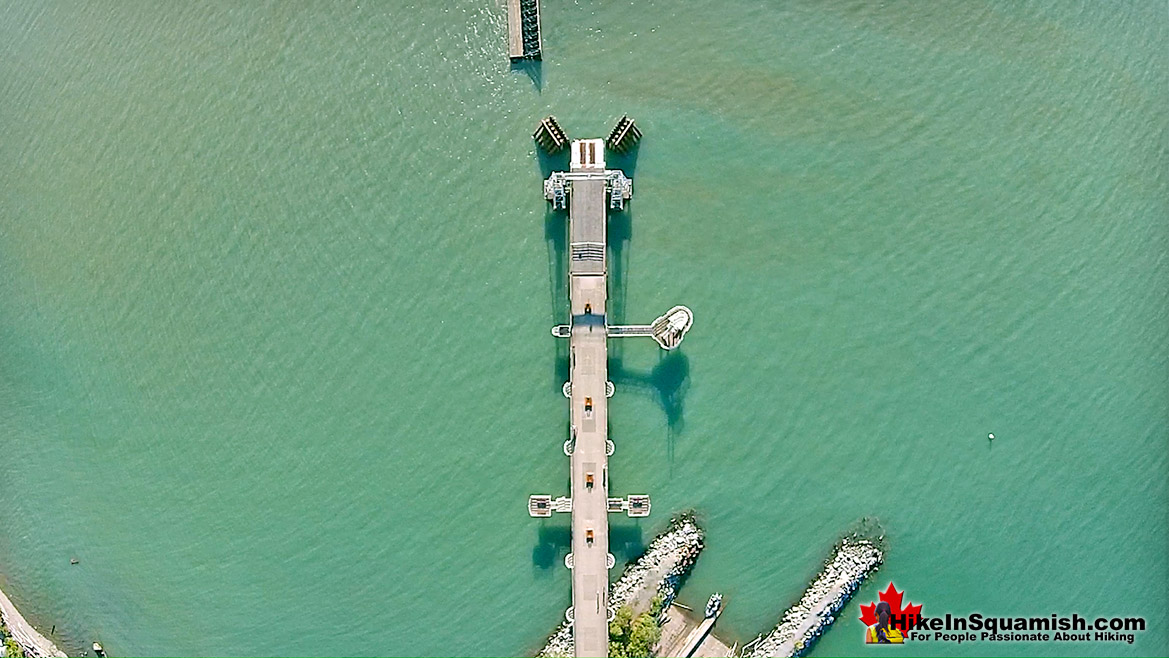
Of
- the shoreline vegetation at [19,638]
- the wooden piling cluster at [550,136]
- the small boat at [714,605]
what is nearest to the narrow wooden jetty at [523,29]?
the wooden piling cluster at [550,136]

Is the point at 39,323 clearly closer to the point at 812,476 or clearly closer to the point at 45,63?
the point at 45,63

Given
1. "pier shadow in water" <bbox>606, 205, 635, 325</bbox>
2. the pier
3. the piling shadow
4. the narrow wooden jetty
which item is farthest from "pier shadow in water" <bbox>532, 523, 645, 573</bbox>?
the narrow wooden jetty

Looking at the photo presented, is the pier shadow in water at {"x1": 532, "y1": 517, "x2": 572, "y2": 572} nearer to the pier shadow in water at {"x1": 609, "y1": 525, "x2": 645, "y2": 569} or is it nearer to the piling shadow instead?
the pier shadow in water at {"x1": 609, "y1": 525, "x2": 645, "y2": 569}

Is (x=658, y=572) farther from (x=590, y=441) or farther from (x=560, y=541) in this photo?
(x=590, y=441)

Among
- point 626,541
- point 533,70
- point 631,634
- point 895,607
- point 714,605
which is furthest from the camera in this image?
point 533,70

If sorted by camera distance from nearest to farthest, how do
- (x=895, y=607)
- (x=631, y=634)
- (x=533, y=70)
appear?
(x=631, y=634) < (x=895, y=607) < (x=533, y=70)

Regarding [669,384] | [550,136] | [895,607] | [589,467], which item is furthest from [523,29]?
[895,607]

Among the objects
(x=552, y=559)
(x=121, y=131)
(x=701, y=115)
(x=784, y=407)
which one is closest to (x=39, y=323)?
(x=121, y=131)
